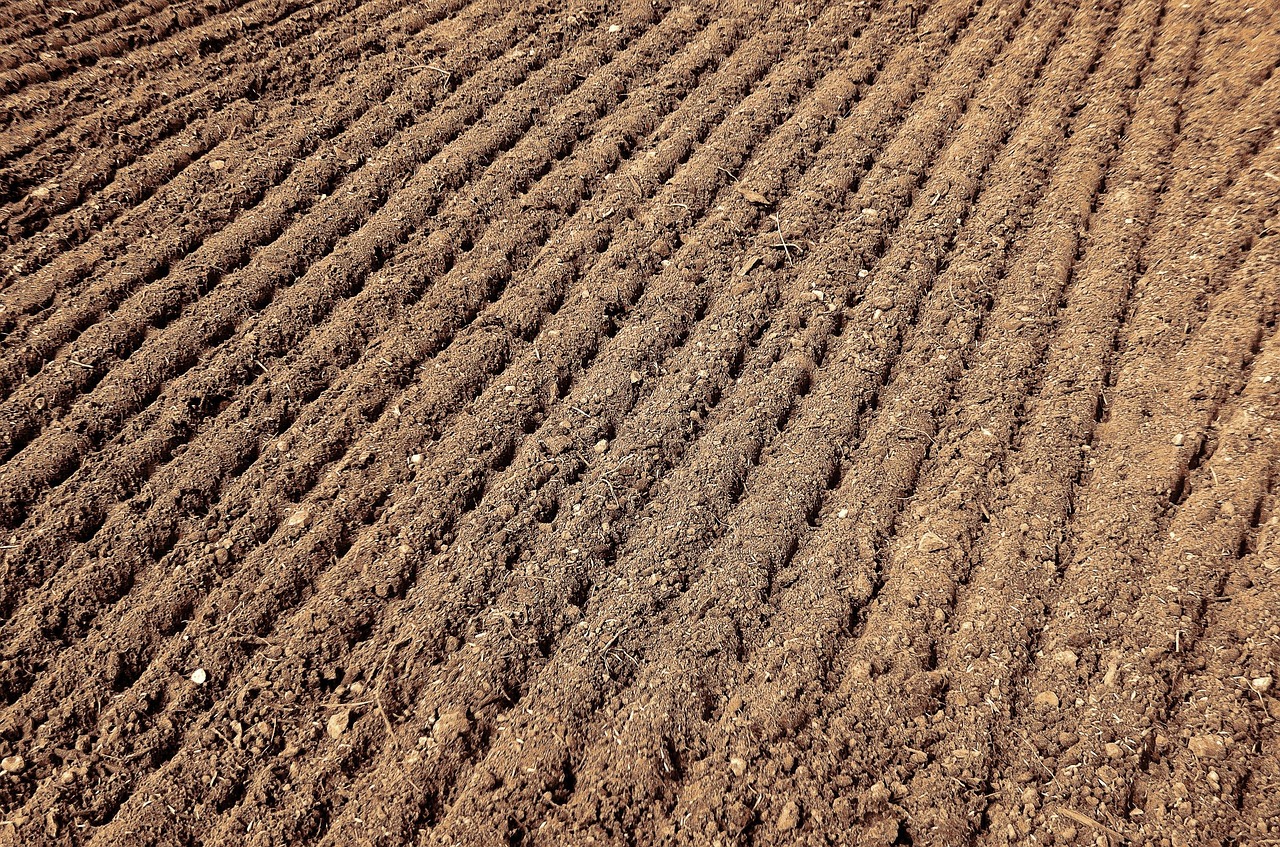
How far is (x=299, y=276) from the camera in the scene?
144 inches

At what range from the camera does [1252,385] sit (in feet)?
9.75

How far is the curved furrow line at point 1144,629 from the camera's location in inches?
93.4

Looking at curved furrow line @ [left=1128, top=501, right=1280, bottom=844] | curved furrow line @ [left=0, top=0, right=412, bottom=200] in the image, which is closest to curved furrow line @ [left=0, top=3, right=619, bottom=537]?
curved furrow line @ [left=0, top=0, right=412, bottom=200]

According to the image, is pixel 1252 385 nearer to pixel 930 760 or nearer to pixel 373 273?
pixel 930 760

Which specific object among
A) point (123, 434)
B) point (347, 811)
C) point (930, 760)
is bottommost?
point (930, 760)

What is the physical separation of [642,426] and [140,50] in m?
3.69

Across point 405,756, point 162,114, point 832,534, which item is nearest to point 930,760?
point 832,534

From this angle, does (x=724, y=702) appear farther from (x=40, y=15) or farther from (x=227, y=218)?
(x=40, y=15)

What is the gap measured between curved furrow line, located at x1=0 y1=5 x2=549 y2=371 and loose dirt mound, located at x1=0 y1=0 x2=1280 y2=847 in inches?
0.9

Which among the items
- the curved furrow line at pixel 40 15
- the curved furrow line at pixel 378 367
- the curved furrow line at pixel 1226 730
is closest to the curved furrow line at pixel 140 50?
the curved furrow line at pixel 40 15

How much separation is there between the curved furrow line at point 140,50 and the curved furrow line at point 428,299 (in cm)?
196

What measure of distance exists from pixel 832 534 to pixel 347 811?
1.84 m

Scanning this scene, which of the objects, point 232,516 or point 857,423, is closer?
point 232,516

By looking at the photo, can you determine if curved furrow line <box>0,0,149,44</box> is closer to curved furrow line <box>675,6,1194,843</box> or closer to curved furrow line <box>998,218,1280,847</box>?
curved furrow line <box>675,6,1194,843</box>
